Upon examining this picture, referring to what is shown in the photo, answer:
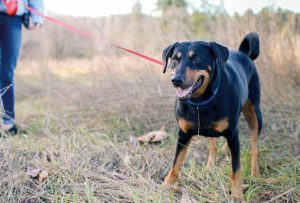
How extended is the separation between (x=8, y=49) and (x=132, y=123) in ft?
5.50

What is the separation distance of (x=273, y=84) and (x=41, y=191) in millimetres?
3293

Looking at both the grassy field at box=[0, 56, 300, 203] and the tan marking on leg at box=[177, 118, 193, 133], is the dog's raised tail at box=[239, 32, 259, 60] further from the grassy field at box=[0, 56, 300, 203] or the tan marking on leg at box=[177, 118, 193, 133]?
the tan marking on leg at box=[177, 118, 193, 133]

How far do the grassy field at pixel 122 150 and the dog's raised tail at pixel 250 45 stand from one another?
0.90m

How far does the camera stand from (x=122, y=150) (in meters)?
3.96

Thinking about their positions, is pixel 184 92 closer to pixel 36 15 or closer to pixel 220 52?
pixel 220 52

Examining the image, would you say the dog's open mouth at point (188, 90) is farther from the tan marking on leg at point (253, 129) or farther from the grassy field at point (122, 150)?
the tan marking on leg at point (253, 129)

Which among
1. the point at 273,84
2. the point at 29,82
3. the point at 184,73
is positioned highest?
the point at 184,73

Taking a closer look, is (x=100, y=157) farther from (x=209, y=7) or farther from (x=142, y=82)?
(x=209, y=7)

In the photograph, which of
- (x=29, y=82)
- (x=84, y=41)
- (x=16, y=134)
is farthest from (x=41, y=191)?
(x=84, y=41)

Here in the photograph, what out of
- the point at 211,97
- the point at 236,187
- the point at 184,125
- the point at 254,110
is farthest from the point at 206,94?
the point at 254,110

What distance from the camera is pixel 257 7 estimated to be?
5172mm

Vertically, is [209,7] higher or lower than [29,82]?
higher

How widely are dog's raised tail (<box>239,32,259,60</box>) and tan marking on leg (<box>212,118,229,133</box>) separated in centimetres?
124

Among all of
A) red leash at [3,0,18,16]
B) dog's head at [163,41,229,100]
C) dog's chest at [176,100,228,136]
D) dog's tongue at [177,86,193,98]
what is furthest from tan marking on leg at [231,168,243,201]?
red leash at [3,0,18,16]
